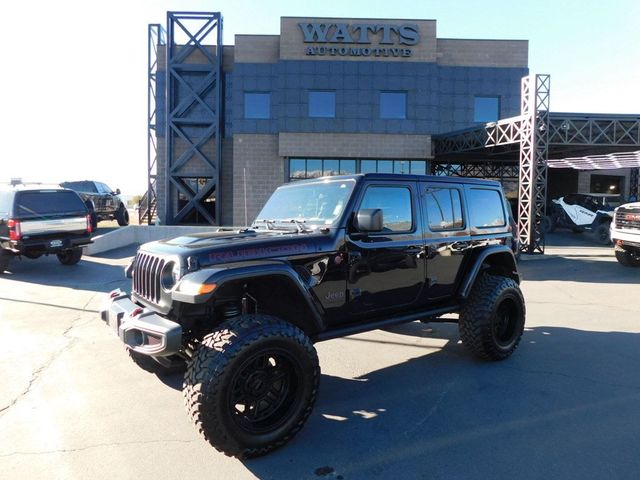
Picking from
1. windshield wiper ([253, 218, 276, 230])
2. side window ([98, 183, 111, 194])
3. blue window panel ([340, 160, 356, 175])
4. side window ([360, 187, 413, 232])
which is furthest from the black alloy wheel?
side window ([98, 183, 111, 194])

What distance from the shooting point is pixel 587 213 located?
19.8 metres

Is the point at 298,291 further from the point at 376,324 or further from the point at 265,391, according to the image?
the point at 376,324

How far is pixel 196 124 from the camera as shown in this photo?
22.9 metres

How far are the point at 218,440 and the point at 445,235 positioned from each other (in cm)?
291

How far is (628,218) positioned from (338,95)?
13.4 metres

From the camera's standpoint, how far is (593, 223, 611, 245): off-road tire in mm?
18203

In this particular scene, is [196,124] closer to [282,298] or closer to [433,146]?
[433,146]

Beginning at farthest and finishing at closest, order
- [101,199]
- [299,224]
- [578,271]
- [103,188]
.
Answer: [103,188], [101,199], [578,271], [299,224]

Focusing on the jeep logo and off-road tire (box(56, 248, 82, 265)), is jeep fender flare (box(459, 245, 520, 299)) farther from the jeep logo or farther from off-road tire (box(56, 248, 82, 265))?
off-road tire (box(56, 248, 82, 265))

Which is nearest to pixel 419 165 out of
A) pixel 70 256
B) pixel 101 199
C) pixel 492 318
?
pixel 101 199

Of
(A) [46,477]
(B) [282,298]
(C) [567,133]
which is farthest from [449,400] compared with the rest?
(C) [567,133]

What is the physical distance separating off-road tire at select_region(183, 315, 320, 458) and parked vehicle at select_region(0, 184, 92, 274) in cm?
888

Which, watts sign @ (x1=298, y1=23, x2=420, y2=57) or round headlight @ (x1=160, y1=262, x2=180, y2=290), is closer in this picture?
round headlight @ (x1=160, y1=262, x2=180, y2=290)

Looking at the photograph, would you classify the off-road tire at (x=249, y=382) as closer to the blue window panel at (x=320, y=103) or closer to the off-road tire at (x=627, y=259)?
the off-road tire at (x=627, y=259)
